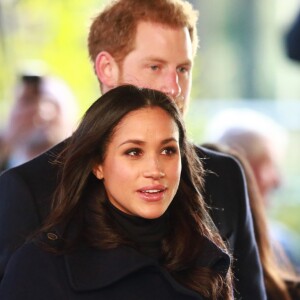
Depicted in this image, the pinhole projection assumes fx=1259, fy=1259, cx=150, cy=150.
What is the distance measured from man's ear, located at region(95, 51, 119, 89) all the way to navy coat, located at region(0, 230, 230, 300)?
2.12ft

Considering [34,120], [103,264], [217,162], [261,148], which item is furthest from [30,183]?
[34,120]

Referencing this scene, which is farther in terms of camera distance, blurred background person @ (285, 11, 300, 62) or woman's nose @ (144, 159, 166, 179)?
blurred background person @ (285, 11, 300, 62)

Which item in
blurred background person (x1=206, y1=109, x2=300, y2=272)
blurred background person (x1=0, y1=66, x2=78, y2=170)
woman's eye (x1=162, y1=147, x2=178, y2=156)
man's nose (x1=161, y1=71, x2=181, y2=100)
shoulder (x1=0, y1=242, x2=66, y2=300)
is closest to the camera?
shoulder (x1=0, y1=242, x2=66, y2=300)

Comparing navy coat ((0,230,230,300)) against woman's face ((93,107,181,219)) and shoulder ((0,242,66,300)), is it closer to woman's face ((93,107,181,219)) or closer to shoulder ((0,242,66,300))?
shoulder ((0,242,66,300))

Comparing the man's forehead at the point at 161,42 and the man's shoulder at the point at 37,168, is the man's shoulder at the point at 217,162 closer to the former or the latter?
the man's forehead at the point at 161,42

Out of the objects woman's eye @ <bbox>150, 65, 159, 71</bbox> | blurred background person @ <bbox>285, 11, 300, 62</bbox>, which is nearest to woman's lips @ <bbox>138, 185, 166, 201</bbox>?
woman's eye @ <bbox>150, 65, 159, 71</bbox>

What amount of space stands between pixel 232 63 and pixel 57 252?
7.01m

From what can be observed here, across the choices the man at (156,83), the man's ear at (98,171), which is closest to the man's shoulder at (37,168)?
the man at (156,83)

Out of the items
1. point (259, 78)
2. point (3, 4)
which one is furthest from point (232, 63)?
point (3, 4)

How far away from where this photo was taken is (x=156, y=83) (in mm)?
4090

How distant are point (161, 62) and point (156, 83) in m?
0.07

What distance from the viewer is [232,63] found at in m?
10.6

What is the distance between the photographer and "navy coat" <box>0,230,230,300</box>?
3.69 meters

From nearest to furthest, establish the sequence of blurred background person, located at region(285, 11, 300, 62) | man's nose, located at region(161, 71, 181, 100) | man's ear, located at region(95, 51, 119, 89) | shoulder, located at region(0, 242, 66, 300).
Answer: shoulder, located at region(0, 242, 66, 300) < man's nose, located at region(161, 71, 181, 100) < man's ear, located at region(95, 51, 119, 89) < blurred background person, located at region(285, 11, 300, 62)
